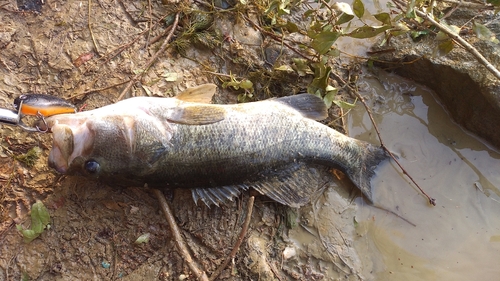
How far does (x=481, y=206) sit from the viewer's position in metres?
4.32

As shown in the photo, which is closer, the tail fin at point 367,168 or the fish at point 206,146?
the fish at point 206,146

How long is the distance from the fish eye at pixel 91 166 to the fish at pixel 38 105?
0.57m

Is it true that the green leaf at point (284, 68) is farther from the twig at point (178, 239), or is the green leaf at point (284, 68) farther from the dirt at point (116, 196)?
the twig at point (178, 239)

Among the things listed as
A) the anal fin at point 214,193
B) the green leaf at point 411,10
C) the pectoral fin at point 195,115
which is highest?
the green leaf at point 411,10

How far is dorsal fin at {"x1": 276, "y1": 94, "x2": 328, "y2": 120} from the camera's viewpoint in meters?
4.09

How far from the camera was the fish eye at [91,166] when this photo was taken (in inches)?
129

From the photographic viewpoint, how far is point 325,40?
154 inches

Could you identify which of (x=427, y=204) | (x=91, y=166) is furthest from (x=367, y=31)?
(x=91, y=166)

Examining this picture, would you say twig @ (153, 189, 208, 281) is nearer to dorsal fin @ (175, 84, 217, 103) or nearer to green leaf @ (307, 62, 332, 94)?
dorsal fin @ (175, 84, 217, 103)

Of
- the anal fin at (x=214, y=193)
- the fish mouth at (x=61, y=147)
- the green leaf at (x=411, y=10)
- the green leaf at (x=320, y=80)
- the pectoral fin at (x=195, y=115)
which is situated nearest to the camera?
the fish mouth at (x=61, y=147)

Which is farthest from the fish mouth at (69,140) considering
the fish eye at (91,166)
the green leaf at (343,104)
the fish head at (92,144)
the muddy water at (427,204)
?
the muddy water at (427,204)

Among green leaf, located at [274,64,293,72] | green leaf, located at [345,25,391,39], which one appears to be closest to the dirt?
green leaf, located at [274,64,293,72]

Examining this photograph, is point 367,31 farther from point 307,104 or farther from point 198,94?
point 198,94

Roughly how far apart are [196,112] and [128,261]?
1.79 metres
